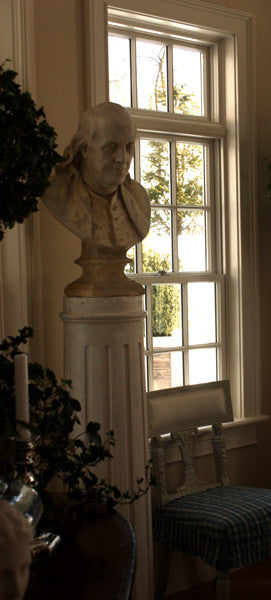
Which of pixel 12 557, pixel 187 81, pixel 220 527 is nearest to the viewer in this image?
pixel 12 557

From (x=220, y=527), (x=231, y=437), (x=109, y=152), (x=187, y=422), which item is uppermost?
(x=109, y=152)

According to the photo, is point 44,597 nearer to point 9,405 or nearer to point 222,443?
point 9,405

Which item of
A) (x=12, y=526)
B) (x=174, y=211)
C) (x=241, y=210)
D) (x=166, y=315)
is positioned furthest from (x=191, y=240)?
(x=12, y=526)

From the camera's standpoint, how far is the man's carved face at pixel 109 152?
2570 millimetres

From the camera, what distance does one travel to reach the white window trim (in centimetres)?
388

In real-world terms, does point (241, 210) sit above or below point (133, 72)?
below

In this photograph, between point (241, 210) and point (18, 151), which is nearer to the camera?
point (18, 151)

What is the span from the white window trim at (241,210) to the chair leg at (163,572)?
950 mm

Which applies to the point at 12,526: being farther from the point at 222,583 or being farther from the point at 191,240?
the point at 191,240

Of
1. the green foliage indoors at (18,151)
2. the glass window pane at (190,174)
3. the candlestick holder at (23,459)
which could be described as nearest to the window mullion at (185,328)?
the glass window pane at (190,174)

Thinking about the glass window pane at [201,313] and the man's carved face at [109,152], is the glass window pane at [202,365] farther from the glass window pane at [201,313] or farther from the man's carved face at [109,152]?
the man's carved face at [109,152]

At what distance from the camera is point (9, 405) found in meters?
1.95

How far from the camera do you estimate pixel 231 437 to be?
12.8ft

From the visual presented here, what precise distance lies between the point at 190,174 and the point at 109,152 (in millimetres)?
1378
